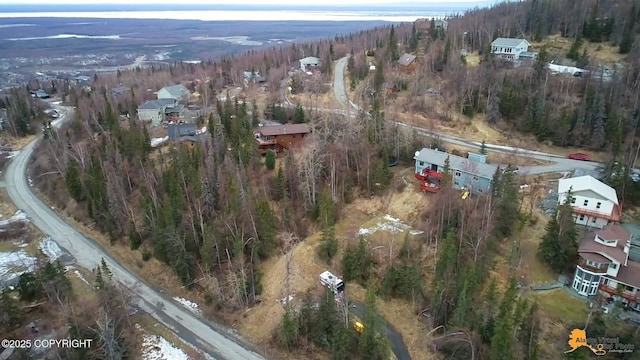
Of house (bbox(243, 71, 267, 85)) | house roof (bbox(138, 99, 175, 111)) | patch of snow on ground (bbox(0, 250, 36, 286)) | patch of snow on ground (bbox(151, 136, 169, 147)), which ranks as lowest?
patch of snow on ground (bbox(0, 250, 36, 286))

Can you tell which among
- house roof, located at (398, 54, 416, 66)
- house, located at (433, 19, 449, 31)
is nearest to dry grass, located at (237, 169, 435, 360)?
house roof, located at (398, 54, 416, 66)

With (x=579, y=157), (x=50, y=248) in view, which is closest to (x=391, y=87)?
(x=579, y=157)

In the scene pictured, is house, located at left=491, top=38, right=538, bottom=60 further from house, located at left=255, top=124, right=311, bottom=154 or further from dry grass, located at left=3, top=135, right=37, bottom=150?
dry grass, located at left=3, top=135, right=37, bottom=150

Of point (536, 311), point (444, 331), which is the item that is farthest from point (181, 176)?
point (536, 311)

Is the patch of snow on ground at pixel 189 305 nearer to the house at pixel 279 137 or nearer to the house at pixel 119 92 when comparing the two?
the house at pixel 279 137

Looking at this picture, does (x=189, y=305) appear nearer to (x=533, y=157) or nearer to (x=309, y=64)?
(x=533, y=157)

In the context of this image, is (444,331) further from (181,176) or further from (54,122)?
(54,122)

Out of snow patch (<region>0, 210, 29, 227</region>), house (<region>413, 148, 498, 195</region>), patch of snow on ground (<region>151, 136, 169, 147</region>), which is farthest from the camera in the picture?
patch of snow on ground (<region>151, 136, 169, 147</region>)
